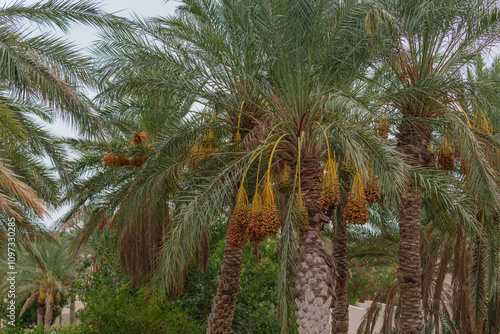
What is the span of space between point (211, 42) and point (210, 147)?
177cm

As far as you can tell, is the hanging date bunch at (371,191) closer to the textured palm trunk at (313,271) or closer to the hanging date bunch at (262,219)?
the textured palm trunk at (313,271)

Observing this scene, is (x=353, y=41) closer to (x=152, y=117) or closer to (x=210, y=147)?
(x=210, y=147)

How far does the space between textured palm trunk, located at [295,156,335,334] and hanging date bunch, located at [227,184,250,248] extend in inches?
37.8

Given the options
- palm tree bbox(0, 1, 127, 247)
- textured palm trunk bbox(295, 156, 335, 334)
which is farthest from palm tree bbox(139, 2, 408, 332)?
palm tree bbox(0, 1, 127, 247)

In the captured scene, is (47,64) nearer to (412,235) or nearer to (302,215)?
(302,215)

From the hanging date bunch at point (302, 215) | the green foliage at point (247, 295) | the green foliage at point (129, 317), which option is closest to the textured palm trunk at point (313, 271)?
the hanging date bunch at point (302, 215)

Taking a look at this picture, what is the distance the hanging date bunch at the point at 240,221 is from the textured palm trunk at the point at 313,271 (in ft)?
3.15

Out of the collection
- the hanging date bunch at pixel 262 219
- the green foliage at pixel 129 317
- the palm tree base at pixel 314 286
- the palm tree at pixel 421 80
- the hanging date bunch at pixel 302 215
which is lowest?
the green foliage at pixel 129 317

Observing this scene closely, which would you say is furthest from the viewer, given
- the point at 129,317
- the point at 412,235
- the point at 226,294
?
the point at 226,294

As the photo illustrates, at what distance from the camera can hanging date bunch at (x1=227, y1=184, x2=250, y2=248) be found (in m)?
6.14

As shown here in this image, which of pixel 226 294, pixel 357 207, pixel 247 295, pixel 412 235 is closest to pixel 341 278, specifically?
pixel 247 295

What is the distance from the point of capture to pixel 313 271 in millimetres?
6602

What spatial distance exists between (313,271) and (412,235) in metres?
2.65

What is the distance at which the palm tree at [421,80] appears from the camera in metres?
7.46
